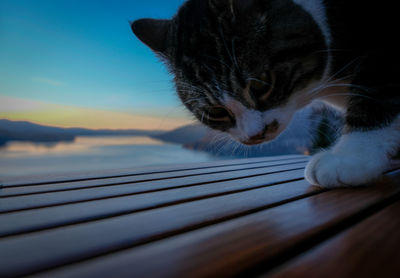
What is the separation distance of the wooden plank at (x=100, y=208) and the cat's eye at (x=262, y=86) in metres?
0.26

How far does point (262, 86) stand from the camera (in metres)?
0.70

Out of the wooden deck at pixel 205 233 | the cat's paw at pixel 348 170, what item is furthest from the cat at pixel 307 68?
the wooden deck at pixel 205 233

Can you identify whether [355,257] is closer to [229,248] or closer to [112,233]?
[229,248]

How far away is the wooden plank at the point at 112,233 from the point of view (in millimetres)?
321

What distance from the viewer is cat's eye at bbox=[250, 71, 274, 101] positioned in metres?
0.69

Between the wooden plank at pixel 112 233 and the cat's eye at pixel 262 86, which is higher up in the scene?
the cat's eye at pixel 262 86

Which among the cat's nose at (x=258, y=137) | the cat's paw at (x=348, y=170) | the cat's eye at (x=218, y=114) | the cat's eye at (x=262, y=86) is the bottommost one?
the cat's paw at (x=348, y=170)

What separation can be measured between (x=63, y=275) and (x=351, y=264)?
0.32 metres

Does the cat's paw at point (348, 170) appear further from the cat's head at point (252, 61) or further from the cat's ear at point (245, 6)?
the cat's ear at point (245, 6)

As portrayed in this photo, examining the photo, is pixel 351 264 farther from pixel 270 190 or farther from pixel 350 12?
pixel 350 12

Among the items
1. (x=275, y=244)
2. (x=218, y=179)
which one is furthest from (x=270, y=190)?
(x=275, y=244)

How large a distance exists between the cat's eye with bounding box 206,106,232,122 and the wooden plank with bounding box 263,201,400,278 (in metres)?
0.49

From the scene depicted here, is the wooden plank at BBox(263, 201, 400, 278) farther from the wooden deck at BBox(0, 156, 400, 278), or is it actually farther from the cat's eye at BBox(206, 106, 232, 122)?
the cat's eye at BBox(206, 106, 232, 122)

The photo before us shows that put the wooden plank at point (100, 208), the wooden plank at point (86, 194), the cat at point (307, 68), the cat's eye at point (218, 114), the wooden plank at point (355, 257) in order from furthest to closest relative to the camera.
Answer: the cat's eye at point (218, 114)
the cat at point (307, 68)
the wooden plank at point (86, 194)
the wooden plank at point (100, 208)
the wooden plank at point (355, 257)
